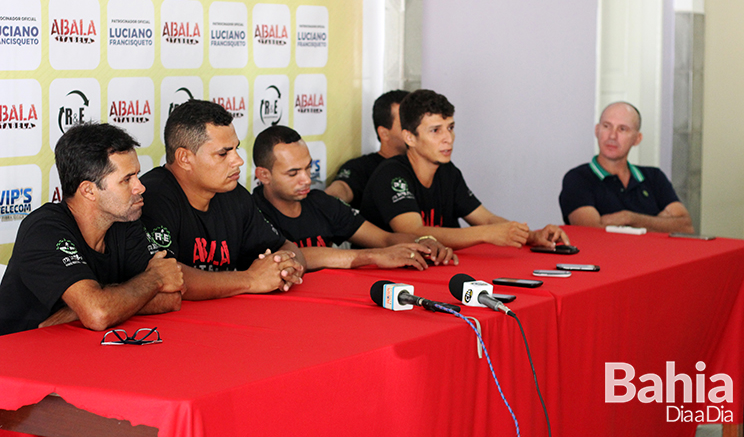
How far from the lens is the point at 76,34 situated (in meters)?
2.81

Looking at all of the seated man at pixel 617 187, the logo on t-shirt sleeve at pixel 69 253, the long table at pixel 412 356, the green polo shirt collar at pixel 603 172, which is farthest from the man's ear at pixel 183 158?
the green polo shirt collar at pixel 603 172

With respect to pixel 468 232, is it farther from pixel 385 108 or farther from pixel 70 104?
pixel 70 104

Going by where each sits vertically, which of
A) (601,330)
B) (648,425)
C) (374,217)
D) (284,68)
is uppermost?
(284,68)

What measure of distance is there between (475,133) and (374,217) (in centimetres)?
163

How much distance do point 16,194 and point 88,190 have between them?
0.88 meters

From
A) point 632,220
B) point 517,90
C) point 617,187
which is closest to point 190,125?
point 632,220

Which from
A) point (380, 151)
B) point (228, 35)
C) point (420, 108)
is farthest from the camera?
point (380, 151)

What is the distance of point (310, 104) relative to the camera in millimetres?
3760

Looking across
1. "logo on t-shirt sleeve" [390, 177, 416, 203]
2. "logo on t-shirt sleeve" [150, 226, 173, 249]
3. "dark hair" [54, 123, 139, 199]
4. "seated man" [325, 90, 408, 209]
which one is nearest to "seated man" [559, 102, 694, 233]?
"seated man" [325, 90, 408, 209]

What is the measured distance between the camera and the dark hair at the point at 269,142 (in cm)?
291

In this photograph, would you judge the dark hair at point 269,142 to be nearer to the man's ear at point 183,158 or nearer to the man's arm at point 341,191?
the man's ear at point 183,158

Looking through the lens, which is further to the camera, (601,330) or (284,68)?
(284,68)

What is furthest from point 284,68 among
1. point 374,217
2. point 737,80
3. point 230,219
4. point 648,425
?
point 737,80

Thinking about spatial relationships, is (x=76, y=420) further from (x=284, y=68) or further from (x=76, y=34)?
(x=284, y=68)
